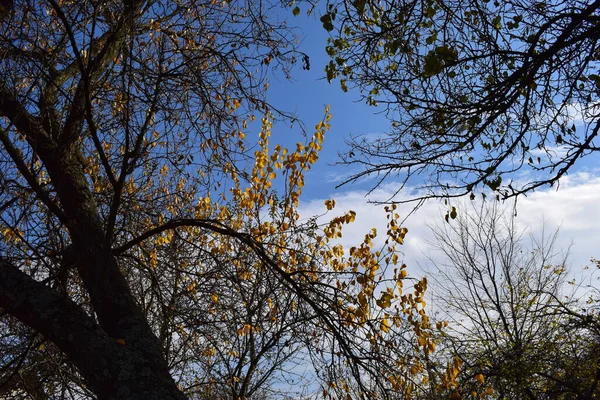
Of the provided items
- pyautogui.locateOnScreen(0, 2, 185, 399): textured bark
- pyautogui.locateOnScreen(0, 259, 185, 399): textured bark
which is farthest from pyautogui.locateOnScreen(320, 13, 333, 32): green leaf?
pyautogui.locateOnScreen(0, 259, 185, 399): textured bark

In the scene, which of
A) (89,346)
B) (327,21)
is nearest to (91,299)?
(89,346)

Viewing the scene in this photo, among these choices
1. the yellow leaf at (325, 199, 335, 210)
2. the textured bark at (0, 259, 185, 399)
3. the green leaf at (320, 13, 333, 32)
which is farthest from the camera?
the yellow leaf at (325, 199, 335, 210)

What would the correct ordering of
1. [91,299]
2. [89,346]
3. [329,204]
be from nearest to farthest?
1. [89,346]
2. [91,299]
3. [329,204]

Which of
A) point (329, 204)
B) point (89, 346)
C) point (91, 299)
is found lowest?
point (89, 346)

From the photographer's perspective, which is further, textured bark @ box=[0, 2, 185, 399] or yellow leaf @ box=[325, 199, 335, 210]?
yellow leaf @ box=[325, 199, 335, 210]

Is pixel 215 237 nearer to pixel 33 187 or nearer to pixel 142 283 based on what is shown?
pixel 142 283

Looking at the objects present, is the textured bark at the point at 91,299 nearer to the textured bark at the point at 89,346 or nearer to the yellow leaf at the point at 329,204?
the textured bark at the point at 89,346

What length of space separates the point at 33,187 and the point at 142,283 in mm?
2523

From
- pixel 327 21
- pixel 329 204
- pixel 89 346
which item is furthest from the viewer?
pixel 329 204

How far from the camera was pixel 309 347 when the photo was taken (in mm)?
4129

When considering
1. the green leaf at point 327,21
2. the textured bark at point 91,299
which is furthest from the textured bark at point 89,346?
the green leaf at point 327,21

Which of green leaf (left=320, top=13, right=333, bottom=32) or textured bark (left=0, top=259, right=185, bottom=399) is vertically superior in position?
green leaf (left=320, top=13, right=333, bottom=32)

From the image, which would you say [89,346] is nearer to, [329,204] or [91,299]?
[91,299]

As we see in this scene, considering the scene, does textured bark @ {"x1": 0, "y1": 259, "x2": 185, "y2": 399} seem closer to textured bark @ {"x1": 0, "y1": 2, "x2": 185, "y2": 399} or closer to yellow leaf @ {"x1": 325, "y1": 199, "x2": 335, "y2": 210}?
textured bark @ {"x1": 0, "y1": 2, "x2": 185, "y2": 399}
